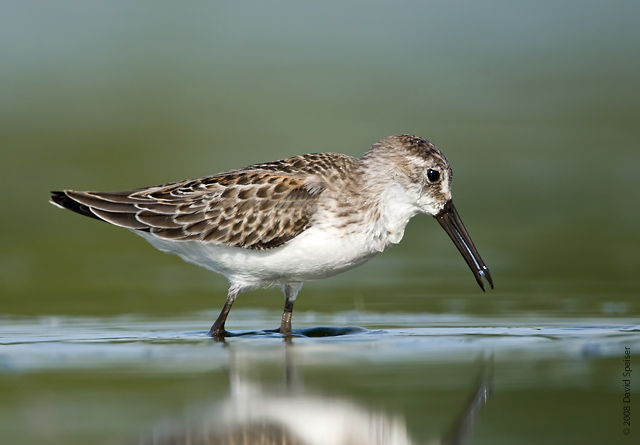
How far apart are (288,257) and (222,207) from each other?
0.93m

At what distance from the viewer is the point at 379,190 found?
11.3 meters

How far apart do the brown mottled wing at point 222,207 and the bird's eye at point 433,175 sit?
108cm

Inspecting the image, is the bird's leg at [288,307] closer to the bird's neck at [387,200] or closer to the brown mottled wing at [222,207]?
the brown mottled wing at [222,207]

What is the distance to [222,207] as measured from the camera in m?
11.4

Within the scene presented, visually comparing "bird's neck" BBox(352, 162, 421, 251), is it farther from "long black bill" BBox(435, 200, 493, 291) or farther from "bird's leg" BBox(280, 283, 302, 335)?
"bird's leg" BBox(280, 283, 302, 335)

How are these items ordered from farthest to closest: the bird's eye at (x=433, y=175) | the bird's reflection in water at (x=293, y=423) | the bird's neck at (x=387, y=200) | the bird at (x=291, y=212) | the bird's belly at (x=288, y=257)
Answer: the bird's eye at (x=433, y=175) < the bird's neck at (x=387, y=200) < the bird at (x=291, y=212) < the bird's belly at (x=288, y=257) < the bird's reflection in water at (x=293, y=423)

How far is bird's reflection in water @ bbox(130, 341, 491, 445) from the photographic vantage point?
7.09m

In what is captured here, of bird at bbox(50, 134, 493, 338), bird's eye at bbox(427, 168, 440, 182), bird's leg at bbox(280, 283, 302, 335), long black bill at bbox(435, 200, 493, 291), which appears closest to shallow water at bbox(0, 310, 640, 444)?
bird's leg at bbox(280, 283, 302, 335)

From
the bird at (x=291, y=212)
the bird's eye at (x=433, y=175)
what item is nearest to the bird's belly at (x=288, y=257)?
the bird at (x=291, y=212)

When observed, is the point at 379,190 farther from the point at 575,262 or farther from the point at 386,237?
the point at 575,262

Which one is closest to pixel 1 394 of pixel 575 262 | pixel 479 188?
pixel 575 262

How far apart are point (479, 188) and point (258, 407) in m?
13.5

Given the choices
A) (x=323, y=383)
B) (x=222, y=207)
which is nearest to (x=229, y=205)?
(x=222, y=207)

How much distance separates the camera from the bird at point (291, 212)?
10.9 meters
